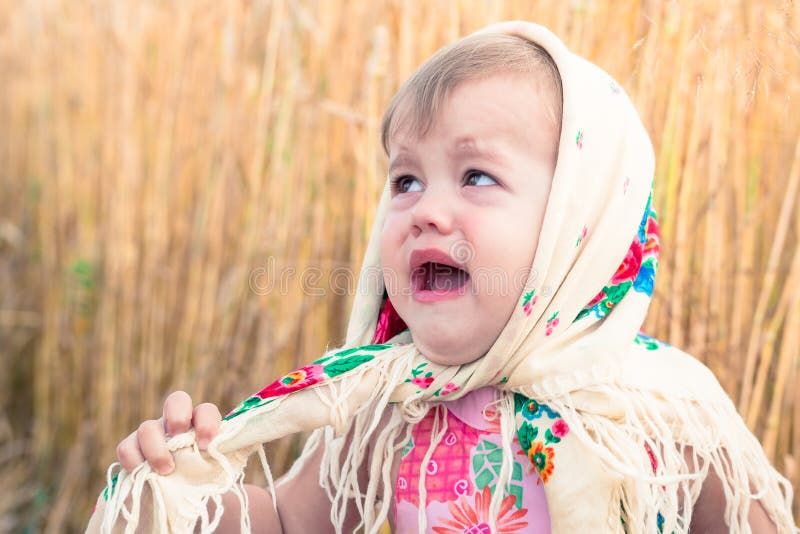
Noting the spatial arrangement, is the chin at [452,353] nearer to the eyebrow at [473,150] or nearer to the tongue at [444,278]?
the tongue at [444,278]

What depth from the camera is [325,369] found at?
3.82 feet

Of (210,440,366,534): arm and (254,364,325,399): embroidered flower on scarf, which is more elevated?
(254,364,325,399): embroidered flower on scarf

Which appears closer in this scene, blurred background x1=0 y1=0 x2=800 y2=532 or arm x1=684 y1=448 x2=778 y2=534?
arm x1=684 y1=448 x2=778 y2=534

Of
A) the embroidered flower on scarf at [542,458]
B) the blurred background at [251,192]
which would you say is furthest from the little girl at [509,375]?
the blurred background at [251,192]

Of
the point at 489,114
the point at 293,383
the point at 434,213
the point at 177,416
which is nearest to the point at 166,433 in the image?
the point at 177,416

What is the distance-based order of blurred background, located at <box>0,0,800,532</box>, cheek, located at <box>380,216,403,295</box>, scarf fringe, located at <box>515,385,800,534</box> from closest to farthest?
scarf fringe, located at <box>515,385,800,534</box> < cheek, located at <box>380,216,403,295</box> < blurred background, located at <box>0,0,800,532</box>

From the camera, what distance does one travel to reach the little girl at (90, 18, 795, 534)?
108cm

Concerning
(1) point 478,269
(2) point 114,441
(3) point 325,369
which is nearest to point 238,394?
(2) point 114,441

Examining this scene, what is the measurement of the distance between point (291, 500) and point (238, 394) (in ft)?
2.61

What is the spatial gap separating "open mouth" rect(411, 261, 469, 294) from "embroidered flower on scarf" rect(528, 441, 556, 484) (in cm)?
23

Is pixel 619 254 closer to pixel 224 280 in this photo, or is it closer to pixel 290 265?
pixel 290 265

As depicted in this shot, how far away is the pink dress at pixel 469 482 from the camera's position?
1129 millimetres

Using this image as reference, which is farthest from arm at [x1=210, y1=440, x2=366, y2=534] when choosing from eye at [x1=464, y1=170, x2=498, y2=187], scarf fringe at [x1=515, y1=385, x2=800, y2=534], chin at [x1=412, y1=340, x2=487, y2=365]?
eye at [x1=464, y1=170, x2=498, y2=187]

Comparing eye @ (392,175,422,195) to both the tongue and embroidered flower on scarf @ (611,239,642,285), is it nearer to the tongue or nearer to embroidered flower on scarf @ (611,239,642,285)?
the tongue
